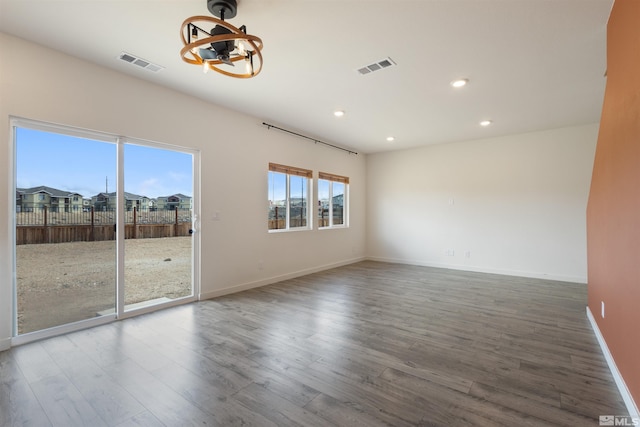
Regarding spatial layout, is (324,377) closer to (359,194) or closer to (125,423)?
(125,423)

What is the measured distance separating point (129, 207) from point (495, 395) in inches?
156

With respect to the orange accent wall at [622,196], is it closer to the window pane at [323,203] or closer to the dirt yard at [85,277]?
the dirt yard at [85,277]

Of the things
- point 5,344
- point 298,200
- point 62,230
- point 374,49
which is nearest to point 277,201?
point 298,200

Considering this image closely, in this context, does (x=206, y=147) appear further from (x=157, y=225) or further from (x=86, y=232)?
(x=86, y=232)

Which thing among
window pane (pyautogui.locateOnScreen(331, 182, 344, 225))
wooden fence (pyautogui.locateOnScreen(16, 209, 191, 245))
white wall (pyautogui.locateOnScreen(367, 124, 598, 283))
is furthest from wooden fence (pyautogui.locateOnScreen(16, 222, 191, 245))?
white wall (pyautogui.locateOnScreen(367, 124, 598, 283))

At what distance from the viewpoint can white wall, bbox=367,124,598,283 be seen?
17.0ft

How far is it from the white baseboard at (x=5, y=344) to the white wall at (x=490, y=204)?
647 centimetres

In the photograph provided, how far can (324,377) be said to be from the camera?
7.02 ft

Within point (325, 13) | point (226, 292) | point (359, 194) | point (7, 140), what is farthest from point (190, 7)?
point (359, 194)

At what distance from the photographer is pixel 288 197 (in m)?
5.57

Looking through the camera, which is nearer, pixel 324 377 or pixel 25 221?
pixel 324 377

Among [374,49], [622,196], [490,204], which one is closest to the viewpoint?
[622,196]

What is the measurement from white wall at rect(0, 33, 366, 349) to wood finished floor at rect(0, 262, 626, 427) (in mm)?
942

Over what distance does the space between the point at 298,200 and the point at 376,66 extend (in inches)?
125
